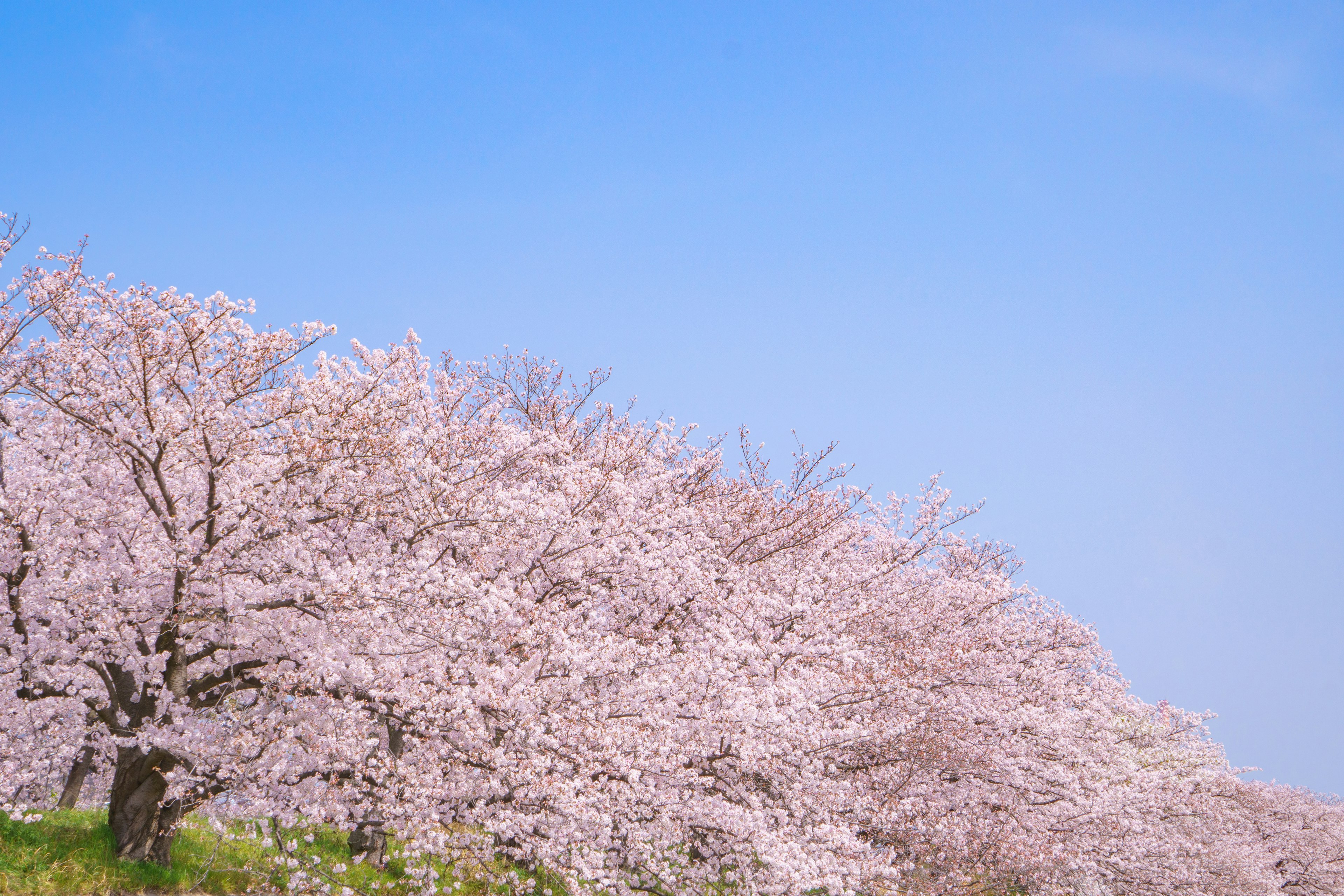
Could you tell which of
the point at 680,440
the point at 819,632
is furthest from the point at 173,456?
the point at 680,440

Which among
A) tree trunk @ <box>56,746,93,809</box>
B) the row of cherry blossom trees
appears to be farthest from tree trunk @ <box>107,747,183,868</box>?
tree trunk @ <box>56,746,93,809</box>

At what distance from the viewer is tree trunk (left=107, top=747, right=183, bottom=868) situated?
38.5 ft

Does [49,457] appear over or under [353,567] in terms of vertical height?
over

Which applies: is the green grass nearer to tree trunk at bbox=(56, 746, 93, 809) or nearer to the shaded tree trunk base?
the shaded tree trunk base

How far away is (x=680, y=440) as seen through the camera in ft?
75.7

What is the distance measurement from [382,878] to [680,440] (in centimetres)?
1323

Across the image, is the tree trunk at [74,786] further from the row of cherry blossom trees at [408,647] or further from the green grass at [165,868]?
the green grass at [165,868]

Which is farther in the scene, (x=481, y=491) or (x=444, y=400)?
(x=444, y=400)

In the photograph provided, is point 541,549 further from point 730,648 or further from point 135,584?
point 135,584

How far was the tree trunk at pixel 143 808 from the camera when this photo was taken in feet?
38.5

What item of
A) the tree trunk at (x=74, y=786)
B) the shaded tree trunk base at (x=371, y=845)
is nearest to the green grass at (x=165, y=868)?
the shaded tree trunk base at (x=371, y=845)

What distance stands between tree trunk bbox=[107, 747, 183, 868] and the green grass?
0.23 m

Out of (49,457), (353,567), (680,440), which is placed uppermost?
(680,440)

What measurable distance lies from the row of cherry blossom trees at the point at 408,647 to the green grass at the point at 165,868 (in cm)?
51
